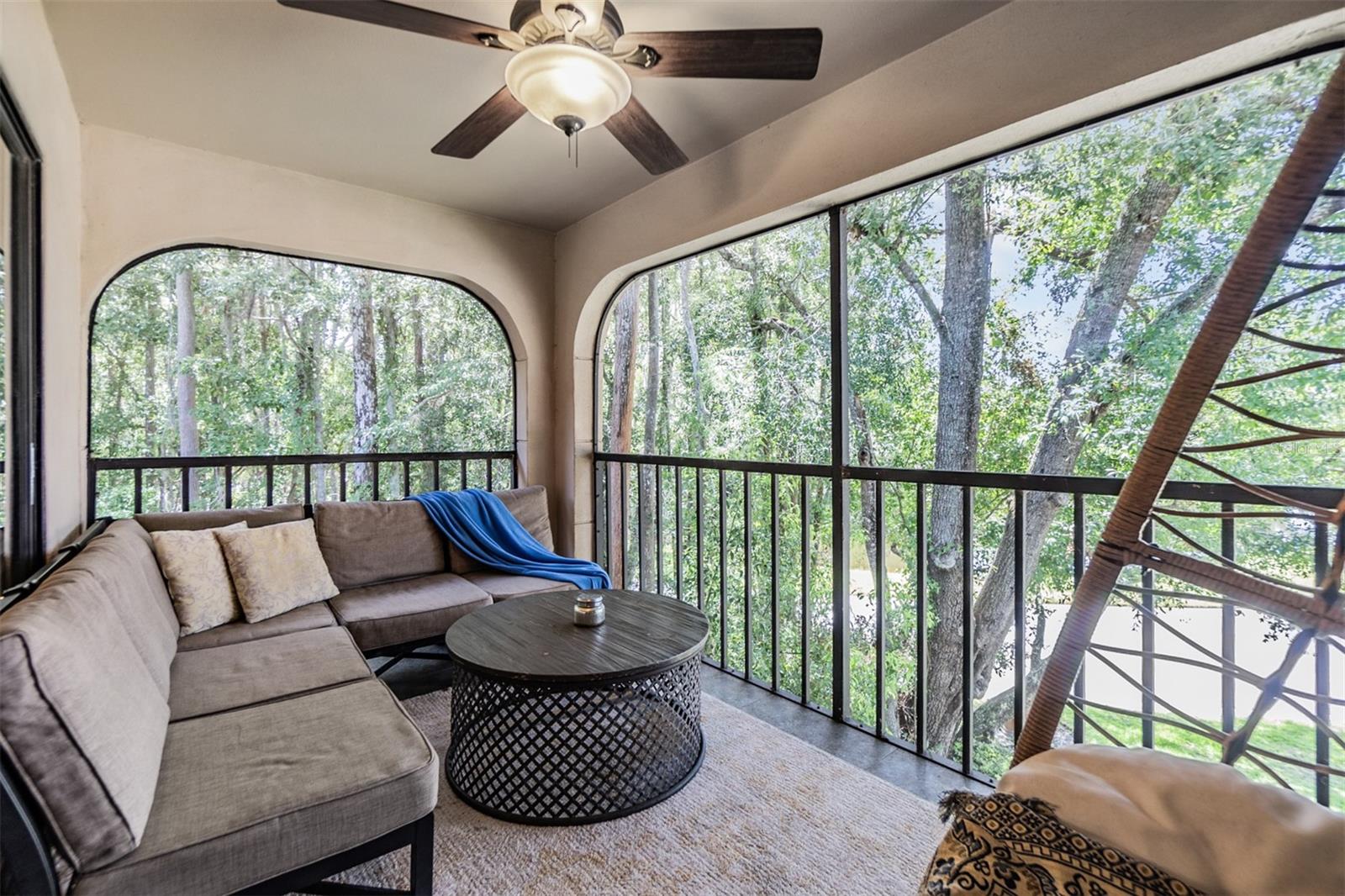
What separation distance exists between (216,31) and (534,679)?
2.39m

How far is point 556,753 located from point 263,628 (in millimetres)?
1369

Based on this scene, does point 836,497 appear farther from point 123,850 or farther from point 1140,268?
point 1140,268

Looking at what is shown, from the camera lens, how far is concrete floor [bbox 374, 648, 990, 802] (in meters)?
1.98

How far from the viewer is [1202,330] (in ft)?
3.38

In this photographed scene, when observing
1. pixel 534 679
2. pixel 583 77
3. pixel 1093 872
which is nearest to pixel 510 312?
pixel 583 77

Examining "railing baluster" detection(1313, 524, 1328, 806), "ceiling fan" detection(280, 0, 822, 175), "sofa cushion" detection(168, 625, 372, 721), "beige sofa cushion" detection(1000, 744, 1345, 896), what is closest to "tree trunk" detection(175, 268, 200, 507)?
"sofa cushion" detection(168, 625, 372, 721)

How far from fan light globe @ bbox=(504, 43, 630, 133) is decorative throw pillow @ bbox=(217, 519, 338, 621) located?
212 cm

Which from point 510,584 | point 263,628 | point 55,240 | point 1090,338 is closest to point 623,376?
point 510,584

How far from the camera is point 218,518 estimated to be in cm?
264

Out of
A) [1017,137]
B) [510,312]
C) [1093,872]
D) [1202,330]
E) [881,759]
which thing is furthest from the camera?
[510,312]

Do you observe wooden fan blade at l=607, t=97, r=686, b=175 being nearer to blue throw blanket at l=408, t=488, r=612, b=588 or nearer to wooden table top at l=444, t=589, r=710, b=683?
wooden table top at l=444, t=589, r=710, b=683

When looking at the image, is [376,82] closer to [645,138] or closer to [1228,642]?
[645,138]

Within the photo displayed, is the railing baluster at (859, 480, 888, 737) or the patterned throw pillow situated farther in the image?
the railing baluster at (859, 480, 888, 737)

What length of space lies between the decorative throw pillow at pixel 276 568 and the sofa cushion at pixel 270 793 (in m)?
0.97
